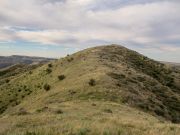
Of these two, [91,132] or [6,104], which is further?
[6,104]

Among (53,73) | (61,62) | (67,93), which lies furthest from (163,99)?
(61,62)

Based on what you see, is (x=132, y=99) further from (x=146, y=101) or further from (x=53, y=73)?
(x=53, y=73)

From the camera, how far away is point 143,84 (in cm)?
4631

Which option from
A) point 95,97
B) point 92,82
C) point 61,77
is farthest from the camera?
point 61,77

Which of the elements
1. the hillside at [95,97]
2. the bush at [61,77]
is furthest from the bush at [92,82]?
the bush at [61,77]

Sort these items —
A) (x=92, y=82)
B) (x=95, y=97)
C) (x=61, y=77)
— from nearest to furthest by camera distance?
(x=95, y=97), (x=92, y=82), (x=61, y=77)

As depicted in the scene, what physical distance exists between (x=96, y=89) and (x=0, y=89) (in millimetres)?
32188

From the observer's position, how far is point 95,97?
112 ft

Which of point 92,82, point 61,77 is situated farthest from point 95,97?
point 61,77

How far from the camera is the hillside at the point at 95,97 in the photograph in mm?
16170

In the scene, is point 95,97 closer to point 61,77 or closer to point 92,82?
A: point 92,82

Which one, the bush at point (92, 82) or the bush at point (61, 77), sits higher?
the bush at point (92, 82)

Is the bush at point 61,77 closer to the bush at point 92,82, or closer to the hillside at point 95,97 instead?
the hillside at point 95,97

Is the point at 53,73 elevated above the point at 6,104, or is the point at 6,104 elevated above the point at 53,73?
the point at 53,73
